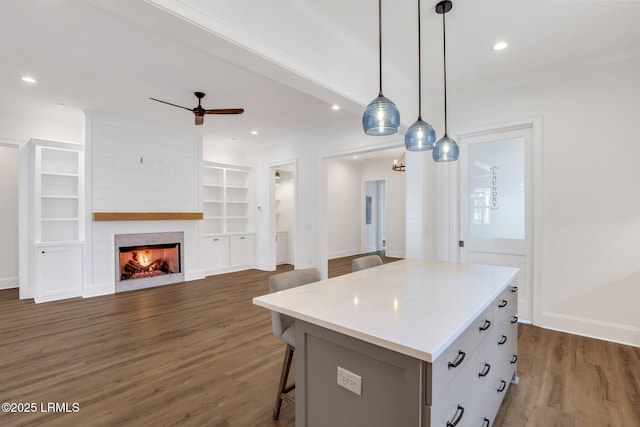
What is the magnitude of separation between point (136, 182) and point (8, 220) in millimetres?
2505

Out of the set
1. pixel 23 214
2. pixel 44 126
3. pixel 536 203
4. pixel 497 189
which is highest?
pixel 44 126

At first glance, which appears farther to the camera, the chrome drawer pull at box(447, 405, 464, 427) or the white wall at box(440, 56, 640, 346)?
the white wall at box(440, 56, 640, 346)

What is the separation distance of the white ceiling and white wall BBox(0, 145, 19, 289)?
1.97m

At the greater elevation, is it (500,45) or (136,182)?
(500,45)

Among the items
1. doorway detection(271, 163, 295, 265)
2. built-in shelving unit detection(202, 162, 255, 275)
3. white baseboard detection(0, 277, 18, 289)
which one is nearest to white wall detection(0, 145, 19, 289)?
white baseboard detection(0, 277, 18, 289)

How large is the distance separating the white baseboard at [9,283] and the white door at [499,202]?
7.62 meters

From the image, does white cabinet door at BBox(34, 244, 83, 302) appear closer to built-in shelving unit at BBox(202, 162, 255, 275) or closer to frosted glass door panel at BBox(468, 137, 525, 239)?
built-in shelving unit at BBox(202, 162, 255, 275)

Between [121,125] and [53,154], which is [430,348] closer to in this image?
[121,125]

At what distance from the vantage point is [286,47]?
2.27 m

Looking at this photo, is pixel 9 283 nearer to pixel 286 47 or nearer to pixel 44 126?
pixel 44 126

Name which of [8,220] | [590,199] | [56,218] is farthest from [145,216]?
[590,199]

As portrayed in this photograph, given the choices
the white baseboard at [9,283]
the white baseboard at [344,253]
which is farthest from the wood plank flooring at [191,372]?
the white baseboard at [344,253]

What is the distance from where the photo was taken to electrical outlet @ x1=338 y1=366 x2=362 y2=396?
48.8 inches

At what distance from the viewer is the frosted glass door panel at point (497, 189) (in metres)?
3.69
